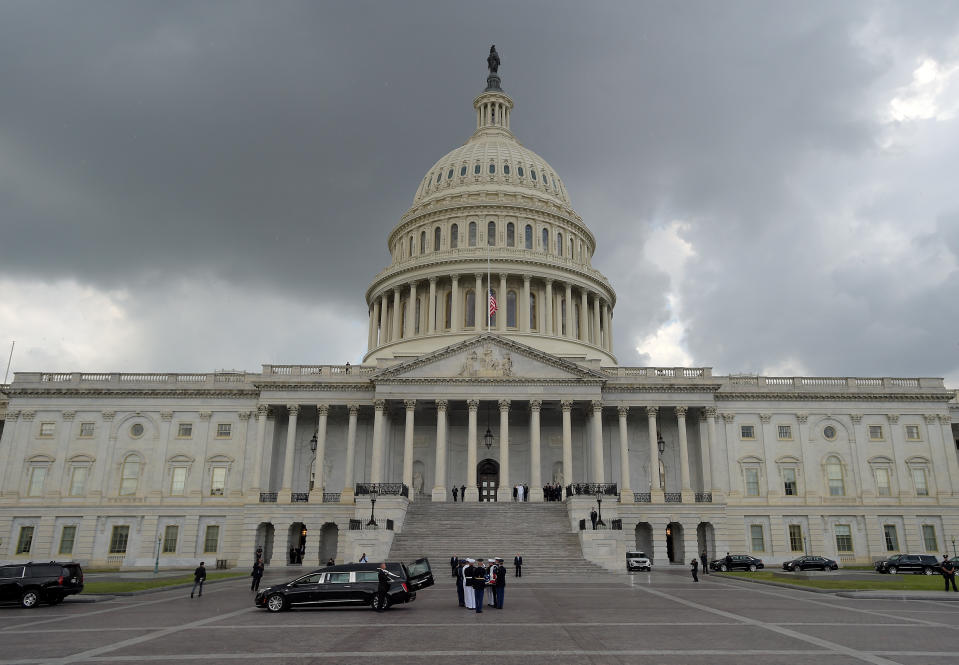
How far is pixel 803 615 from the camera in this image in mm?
21047

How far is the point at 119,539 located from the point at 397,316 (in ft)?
105

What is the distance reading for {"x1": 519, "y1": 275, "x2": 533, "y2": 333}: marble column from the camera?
2761 inches

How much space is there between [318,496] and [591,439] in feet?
71.3

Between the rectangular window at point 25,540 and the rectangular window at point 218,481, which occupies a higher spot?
the rectangular window at point 218,481

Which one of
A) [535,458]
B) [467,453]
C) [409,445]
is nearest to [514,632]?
[535,458]

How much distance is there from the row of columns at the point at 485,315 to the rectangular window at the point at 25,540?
34214 millimetres

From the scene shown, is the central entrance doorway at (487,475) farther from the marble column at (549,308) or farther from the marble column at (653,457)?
the marble column at (549,308)

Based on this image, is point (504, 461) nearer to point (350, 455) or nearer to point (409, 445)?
point (409, 445)

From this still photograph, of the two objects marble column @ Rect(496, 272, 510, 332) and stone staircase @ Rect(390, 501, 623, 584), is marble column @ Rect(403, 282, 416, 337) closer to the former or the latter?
marble column @ Rect(496, 272, 510, 332)

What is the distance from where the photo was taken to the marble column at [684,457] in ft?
178

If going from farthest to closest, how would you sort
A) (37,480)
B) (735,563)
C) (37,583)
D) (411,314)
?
(411,314)
(37,480)
(735,563)
(37,583)

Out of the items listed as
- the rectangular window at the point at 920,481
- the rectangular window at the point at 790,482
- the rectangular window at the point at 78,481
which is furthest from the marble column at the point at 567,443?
the rectangular window at the point at 78,481

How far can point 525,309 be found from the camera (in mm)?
71125

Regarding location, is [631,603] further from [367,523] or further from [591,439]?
[591,439]
